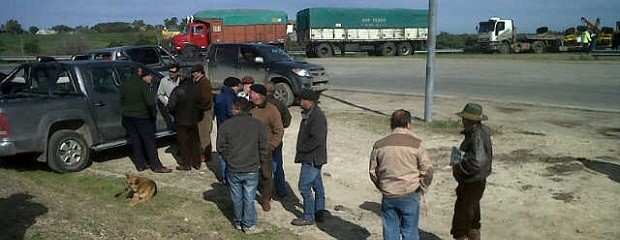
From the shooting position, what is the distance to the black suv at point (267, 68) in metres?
13.6

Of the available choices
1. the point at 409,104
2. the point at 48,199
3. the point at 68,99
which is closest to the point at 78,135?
the point at 68,99

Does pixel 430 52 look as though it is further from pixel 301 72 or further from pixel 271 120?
pixel 271 120

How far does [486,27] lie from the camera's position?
135 feet

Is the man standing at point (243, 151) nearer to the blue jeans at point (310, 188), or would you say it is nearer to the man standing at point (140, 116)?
the blue jeans at point (310, 188)

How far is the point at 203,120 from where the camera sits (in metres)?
8.31

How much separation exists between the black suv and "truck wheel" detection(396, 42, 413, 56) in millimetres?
27826

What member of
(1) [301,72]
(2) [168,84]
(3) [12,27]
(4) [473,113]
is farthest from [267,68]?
(3) [12,27]

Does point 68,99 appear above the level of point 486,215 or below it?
above

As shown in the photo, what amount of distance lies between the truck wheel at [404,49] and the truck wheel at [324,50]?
17.6 feet

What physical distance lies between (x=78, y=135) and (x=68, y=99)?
1.81 ft

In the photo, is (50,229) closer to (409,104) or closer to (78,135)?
(78,135)

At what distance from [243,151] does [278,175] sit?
5.04 feet

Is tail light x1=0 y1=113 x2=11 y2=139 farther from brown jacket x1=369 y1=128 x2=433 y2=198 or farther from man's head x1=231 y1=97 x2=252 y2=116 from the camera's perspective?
brown jacket x1=369 y1=128 x2=433 y2=198

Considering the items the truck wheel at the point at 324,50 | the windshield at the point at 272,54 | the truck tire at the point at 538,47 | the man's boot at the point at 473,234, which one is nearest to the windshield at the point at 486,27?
the truck tire at the point at 538,47
